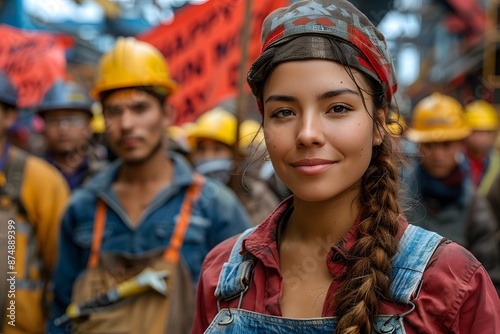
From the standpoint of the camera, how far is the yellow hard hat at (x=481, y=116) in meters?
10.3

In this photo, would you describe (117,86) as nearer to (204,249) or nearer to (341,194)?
(204,249)

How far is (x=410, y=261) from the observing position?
232cm

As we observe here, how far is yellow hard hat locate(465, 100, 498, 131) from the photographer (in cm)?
1026

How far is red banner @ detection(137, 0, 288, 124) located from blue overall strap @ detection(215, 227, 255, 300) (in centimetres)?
358

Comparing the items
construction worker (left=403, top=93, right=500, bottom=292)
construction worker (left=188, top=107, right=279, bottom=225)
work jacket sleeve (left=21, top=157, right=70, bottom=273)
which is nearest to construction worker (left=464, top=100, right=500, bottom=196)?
construction worker (left=403, top=93, right=500, bottom=292)

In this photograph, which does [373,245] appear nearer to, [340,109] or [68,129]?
[340,109]

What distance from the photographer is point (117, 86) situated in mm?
4938

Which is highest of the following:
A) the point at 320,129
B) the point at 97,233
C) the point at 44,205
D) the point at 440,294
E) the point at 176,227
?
the point at 320,129

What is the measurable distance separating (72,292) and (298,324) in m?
2.61

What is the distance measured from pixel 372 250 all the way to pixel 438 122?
17.5 ft

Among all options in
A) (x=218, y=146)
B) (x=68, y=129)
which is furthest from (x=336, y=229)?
(x=218, y=146)

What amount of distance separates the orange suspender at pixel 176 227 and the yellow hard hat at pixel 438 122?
2869 mm

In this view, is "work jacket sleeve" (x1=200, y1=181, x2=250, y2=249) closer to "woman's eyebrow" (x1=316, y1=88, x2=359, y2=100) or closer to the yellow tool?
the yellow tool

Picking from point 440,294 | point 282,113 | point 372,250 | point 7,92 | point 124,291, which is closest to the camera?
point 440,294
